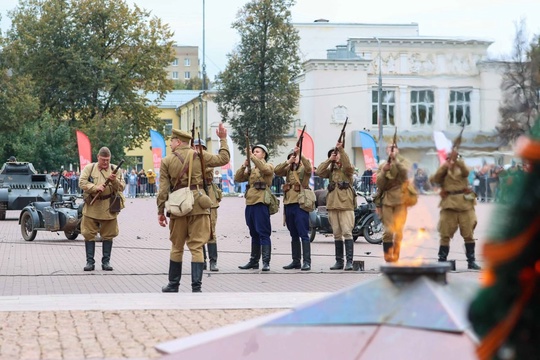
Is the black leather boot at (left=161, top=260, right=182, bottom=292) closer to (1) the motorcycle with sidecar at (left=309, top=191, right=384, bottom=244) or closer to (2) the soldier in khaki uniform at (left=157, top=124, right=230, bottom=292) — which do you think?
(2) the soldier in khaki uniform at (left=157, top=124, right=230, bottom=292)

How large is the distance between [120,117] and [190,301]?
50.2 meters

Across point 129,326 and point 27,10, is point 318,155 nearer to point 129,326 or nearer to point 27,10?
point 27,10

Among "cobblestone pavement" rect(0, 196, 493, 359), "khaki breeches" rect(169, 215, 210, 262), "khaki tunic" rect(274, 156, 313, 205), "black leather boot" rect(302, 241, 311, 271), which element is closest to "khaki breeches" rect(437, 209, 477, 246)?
"cobblestone pavement" rect(0, 196, 493, 359)

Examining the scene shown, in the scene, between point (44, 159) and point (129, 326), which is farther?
point (44, 159)

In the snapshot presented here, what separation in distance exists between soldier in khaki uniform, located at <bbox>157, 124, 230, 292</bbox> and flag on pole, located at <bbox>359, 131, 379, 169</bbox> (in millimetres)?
15208

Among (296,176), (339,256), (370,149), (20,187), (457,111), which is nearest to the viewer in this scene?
(457,111)

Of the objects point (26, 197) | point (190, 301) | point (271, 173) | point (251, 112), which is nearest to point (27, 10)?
point (251, 112)

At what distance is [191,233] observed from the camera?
11.3m

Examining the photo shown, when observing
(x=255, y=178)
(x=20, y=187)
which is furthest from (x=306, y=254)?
(x=20, y=187)

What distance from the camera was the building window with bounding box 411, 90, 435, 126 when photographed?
5.53 m

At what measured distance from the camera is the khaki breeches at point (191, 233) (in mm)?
11266

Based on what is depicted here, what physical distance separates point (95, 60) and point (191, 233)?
170 feet

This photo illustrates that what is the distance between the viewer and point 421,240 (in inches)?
199

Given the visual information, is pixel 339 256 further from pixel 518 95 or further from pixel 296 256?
pixel 518 95
